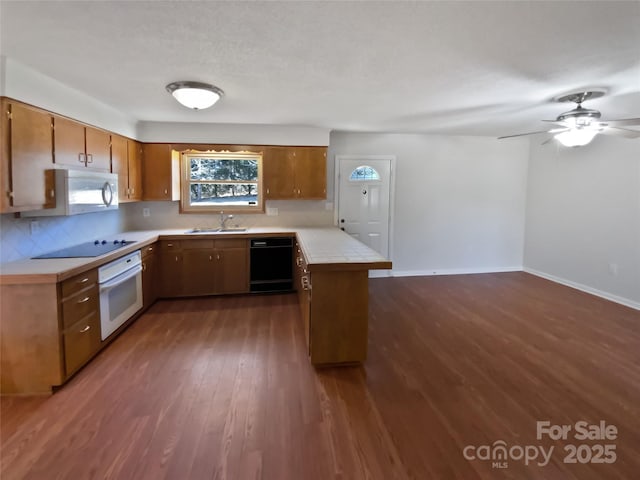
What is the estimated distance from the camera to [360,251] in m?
3.16

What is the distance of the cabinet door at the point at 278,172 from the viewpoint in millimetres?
4785

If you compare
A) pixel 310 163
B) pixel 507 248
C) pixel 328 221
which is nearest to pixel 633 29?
pixel 310 163

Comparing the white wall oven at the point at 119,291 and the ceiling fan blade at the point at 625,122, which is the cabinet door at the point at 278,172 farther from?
the ceiling fan blade at the point at 625,122

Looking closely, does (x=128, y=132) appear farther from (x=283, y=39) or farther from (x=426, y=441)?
(x=426, y=441)

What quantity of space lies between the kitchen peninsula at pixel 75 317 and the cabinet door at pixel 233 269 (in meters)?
1.14

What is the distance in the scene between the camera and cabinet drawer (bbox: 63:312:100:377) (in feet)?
8.33

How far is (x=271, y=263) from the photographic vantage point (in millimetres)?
4637

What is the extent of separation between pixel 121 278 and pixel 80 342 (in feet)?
2.38

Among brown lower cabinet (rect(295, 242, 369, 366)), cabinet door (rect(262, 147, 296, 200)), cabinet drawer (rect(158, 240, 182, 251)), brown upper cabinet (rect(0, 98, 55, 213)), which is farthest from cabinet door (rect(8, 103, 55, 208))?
cabinet door (rect(262, 147, 296, 200))

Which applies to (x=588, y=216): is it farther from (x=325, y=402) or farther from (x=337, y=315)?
(x=325, y=402)

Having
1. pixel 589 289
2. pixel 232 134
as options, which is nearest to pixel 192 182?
pixel 232 134

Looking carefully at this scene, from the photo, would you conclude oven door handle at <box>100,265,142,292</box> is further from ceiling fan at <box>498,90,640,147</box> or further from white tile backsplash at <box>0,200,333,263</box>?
ceiling fan at <box>498,90,640,147</box>

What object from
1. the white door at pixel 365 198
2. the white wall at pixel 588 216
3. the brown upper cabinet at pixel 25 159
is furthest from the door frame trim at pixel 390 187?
the brown upper cabinet at pixel 25 159

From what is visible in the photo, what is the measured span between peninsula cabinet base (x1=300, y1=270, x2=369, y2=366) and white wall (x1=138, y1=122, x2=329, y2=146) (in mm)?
2651
